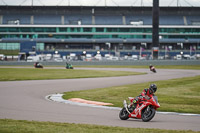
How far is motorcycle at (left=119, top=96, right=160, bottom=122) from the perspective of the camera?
39.5ft

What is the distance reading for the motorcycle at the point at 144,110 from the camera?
1205 centimetres

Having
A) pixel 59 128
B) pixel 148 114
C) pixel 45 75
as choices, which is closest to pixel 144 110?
pixel 148 114

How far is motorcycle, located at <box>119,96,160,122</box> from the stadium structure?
3447 inches

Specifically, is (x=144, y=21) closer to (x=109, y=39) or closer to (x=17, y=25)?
(x=109, y=39)

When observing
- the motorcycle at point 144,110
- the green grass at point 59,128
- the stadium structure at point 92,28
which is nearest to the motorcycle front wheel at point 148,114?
the motorcycle at point 144,110

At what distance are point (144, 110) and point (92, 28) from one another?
306 ft

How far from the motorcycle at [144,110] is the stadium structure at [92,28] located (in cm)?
8756

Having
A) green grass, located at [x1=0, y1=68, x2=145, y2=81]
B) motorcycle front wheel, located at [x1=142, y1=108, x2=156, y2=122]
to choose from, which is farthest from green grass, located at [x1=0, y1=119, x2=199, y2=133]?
green grass, located at [x1=0, y1=68, x2=145, y2=81]

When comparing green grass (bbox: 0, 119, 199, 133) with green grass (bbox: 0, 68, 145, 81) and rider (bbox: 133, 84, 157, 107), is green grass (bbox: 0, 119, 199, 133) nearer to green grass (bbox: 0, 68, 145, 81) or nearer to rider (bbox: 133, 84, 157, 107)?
rider (bbox: 133, 84, 157, 107)

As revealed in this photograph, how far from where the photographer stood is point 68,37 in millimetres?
105312

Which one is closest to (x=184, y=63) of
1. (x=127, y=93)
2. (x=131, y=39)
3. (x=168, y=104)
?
(x=131, y=39)

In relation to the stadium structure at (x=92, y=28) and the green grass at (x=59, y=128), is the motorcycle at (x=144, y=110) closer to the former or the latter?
the green grass at (x=59, y=128)

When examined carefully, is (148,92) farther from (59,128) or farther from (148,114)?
(59,128)

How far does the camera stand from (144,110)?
1223 cm
